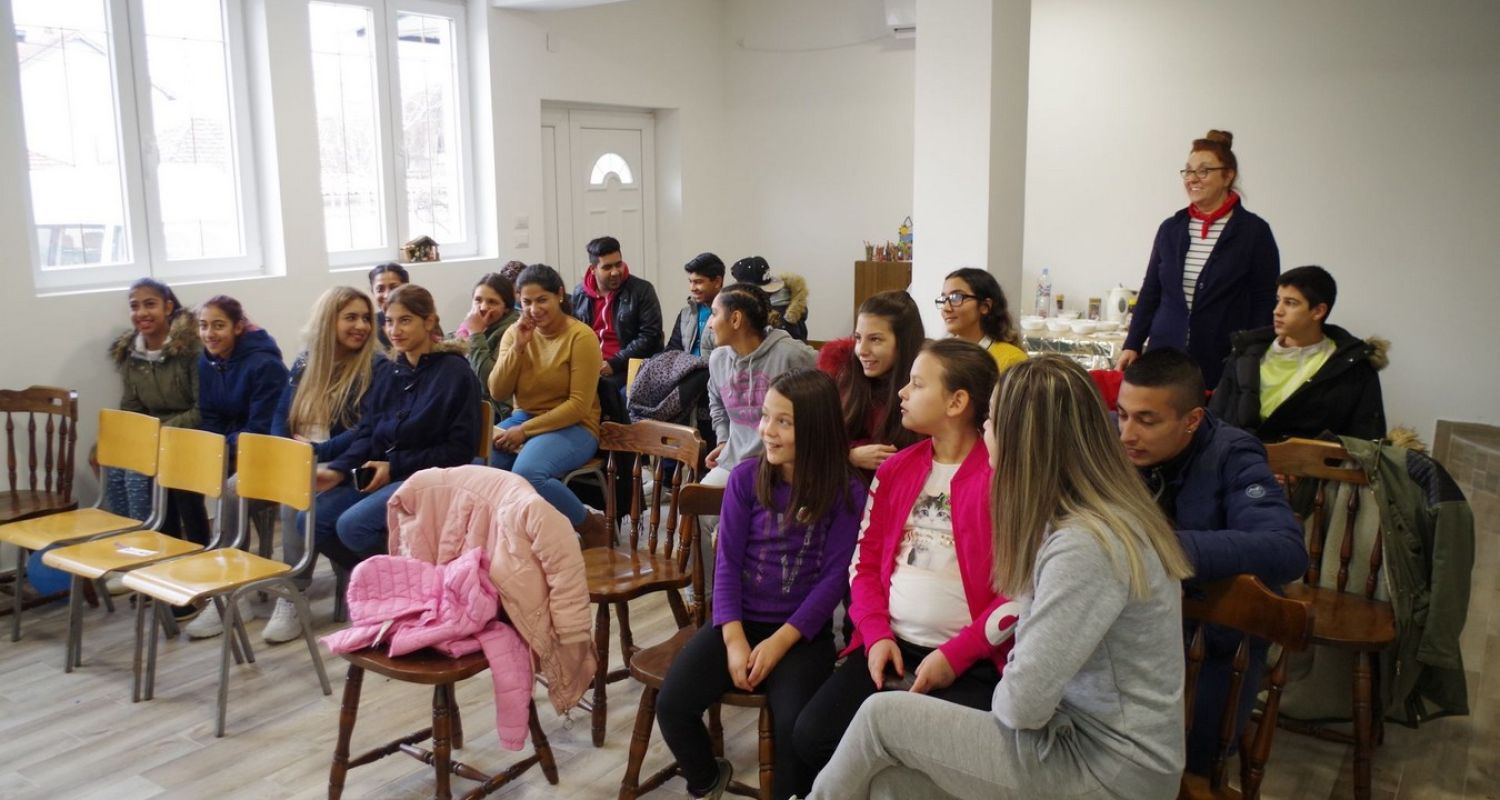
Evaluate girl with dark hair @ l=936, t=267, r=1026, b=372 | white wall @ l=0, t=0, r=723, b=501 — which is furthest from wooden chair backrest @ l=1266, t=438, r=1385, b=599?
white wall @ l=0, t=0, r=723, b=501

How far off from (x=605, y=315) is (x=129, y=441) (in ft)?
6.97

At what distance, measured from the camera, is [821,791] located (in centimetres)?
186

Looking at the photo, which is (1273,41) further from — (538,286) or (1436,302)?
(538,286)

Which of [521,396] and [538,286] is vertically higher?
[538,286]

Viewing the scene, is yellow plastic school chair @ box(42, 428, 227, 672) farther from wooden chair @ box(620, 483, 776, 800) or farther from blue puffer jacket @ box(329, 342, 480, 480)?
wooden chair @ box(620, 483, 776, 800)

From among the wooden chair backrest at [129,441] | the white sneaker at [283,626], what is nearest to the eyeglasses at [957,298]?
the white sneaker at [283,626]

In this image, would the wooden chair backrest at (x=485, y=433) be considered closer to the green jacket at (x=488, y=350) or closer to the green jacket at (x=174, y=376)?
the green jacket at (x=488, y=350)

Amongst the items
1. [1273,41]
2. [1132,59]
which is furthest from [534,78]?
[1273,41]

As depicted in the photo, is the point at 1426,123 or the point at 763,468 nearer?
the point at 763,468

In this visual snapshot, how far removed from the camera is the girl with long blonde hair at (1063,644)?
1645 millimetres

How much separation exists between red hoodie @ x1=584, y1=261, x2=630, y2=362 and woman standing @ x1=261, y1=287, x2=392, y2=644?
5.05 ft

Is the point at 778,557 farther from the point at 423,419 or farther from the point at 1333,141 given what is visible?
the point at 1333,141

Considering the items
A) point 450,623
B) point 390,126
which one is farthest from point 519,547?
point 390,126

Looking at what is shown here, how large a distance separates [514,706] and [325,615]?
1.73 metres
